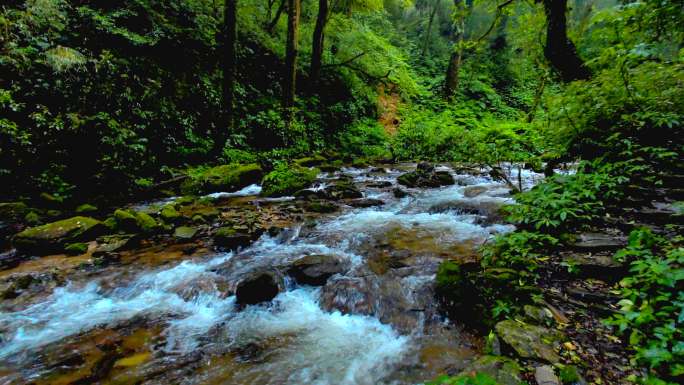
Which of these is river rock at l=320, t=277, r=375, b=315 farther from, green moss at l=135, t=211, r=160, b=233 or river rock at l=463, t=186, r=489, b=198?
river rock at l=463, t=186, r=489, b=198

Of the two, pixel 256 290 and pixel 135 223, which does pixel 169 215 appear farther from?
pixel 256 290

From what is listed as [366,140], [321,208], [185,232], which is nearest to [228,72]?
[321,208]

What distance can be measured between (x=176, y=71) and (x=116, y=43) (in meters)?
1.55

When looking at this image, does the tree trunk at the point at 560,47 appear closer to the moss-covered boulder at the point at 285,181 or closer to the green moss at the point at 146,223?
the moss-covered boulder at the point at 285,181

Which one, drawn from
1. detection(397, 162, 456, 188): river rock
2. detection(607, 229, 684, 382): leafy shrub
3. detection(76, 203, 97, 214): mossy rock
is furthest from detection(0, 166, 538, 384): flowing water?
detection(397, 162, 456, 188): river rock

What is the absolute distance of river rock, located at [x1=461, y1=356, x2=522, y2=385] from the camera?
209 centimetres

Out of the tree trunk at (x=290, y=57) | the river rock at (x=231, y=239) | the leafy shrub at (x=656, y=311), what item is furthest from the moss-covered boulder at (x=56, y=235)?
the tree trunk at (x=290, y=57)

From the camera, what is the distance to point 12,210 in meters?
5.77

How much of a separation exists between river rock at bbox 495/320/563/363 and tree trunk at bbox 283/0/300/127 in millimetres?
10246

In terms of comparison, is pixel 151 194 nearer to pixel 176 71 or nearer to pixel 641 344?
pixel 176 71

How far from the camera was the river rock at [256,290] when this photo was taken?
3.82 metres

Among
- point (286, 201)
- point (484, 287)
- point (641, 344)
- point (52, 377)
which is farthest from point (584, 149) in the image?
point (52, 377)

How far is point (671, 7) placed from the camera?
3221mm

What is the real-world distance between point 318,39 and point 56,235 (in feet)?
36.2
